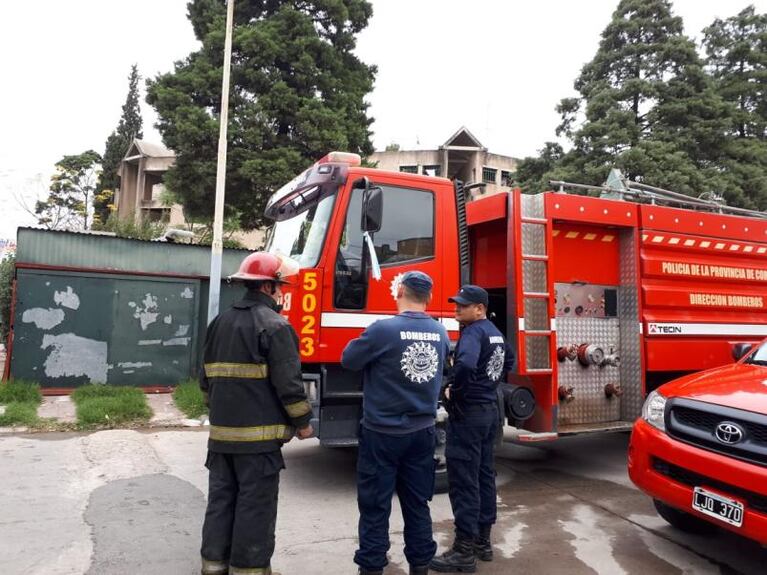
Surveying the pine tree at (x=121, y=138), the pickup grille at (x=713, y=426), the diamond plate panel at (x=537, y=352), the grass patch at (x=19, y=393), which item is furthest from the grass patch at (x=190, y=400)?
the pine tree at (x=121, y=138)

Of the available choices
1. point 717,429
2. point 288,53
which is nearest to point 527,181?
point 288,53

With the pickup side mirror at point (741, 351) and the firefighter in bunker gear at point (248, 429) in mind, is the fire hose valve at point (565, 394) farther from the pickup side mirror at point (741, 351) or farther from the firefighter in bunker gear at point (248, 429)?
the firefighter in bunker gear at point (248, 429)

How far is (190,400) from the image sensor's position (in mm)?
8812

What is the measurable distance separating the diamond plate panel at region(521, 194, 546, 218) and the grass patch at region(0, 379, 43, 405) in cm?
761

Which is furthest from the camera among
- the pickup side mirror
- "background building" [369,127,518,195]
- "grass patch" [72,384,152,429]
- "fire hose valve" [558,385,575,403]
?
"background building" [369,127,518,195]

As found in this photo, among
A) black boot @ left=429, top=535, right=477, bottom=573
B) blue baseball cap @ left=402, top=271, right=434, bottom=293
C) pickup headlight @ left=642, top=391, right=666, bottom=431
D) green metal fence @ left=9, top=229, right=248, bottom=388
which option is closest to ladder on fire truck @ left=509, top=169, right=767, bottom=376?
pickup headlight @ left=642, top=391, right=666, bottom=431

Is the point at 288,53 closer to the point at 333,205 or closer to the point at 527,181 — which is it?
the point at 527,181

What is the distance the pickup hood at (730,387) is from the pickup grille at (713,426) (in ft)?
0.19

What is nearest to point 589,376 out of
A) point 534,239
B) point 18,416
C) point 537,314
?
point 537,314

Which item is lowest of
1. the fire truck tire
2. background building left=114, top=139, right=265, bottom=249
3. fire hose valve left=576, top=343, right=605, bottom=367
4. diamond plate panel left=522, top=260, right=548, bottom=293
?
the fire truck tire

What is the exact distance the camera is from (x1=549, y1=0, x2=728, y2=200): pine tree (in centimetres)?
1689

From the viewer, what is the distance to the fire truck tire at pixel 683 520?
13.6ft

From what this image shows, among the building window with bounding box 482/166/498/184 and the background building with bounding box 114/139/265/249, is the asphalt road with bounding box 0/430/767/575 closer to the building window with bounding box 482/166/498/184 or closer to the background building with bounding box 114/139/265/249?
the building window with bounding box 482/166/498/184

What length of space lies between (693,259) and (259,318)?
4892 millimetres
